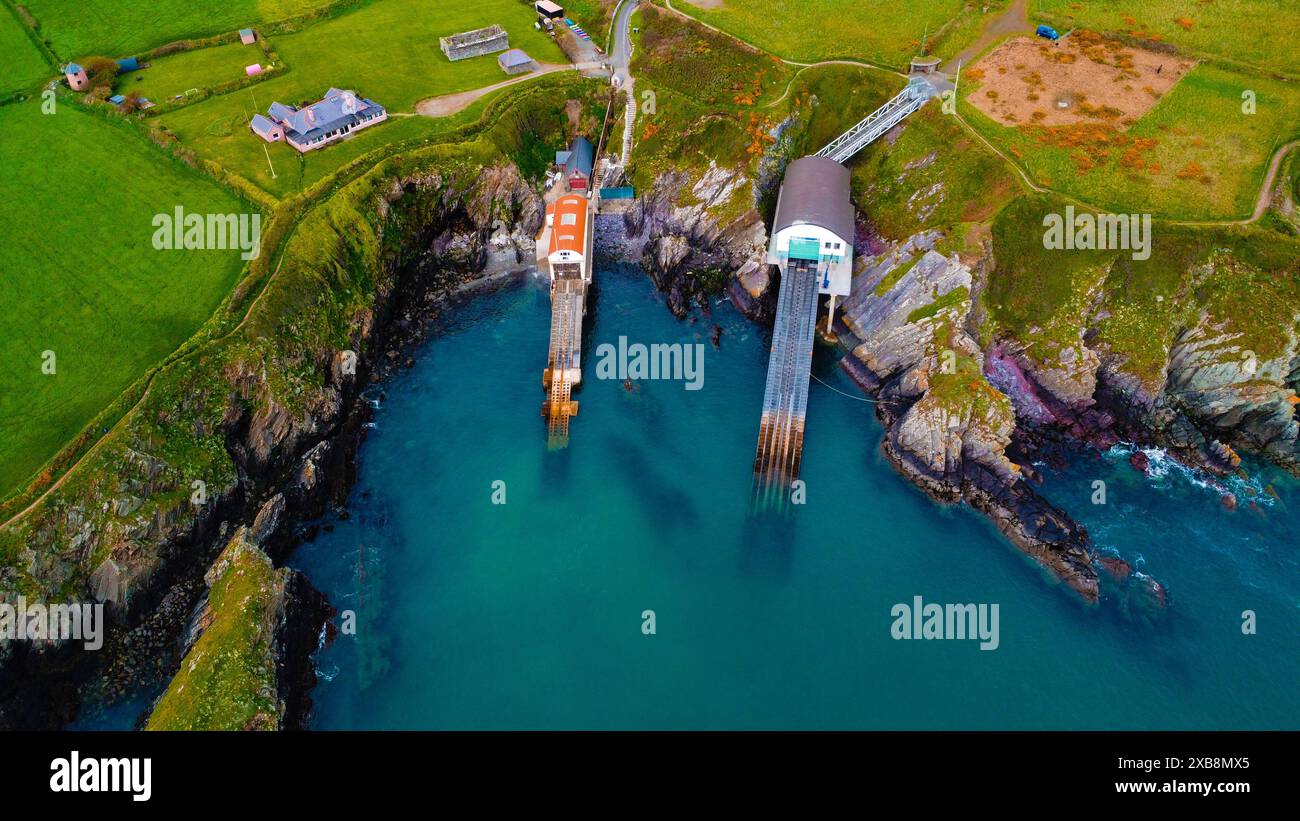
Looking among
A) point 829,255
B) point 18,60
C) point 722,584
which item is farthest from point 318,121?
point 722,584

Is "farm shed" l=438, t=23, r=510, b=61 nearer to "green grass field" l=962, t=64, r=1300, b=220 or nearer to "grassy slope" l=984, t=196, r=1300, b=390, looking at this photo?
"green grass field" l=962, t=64, r=1300, b=220

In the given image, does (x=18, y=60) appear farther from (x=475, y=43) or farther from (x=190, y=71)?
(x=475, y=43)

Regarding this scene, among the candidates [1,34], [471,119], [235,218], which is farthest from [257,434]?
[1,34]

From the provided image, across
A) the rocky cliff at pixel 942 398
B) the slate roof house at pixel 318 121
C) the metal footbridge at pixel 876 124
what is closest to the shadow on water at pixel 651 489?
the rocky cliff at pixel 942 398

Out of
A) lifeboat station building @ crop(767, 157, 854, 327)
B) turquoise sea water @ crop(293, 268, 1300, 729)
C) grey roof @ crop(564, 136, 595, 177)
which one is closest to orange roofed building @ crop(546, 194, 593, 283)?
grey roof @ crop(564, 136, 595, 177)

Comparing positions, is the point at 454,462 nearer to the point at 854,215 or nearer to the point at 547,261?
the point at 547,261

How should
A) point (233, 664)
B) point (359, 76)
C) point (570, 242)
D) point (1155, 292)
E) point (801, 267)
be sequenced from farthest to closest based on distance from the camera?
1. point (359, 76)
2. point (570, 242)
3. point (801, 267)
4. point (1155, 292)
5. point (233, 664)
